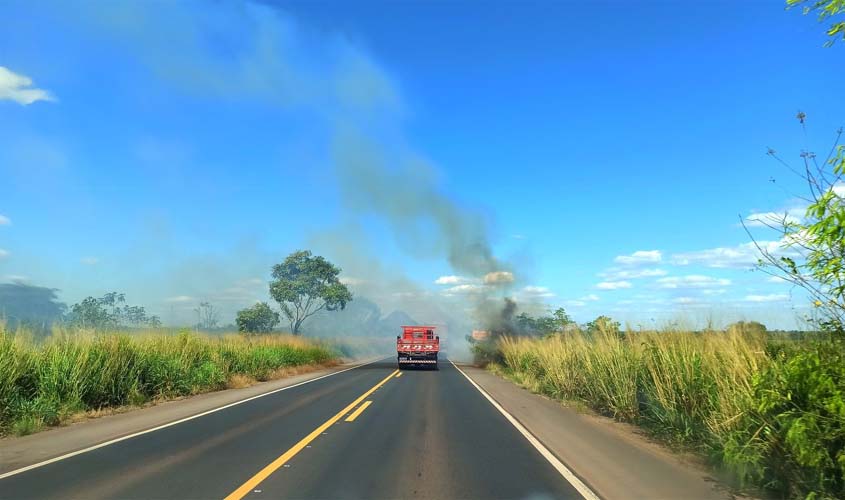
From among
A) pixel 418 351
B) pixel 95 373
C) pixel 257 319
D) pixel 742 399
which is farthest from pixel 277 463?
pixel 257 319

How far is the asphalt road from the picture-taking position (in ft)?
19.0

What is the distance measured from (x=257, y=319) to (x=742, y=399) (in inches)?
2150

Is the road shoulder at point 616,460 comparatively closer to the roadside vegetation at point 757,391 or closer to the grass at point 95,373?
the roadside vegetation at point 757,391

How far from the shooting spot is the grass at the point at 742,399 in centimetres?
516

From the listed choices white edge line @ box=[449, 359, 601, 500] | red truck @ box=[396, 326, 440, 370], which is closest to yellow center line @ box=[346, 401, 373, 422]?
white edge line @ box=[449, 359, 601, 500]

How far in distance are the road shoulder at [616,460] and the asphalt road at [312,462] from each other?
488 mm

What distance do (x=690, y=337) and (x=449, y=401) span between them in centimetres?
749

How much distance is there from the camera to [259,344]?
2938 cm

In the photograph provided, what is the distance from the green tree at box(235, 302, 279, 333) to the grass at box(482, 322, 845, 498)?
158 ft

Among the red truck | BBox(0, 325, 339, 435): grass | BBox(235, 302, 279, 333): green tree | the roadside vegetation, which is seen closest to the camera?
the roadside vegetation

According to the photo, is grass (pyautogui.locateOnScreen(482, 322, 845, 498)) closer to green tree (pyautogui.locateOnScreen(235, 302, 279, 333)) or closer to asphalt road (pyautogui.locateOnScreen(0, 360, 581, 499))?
asphalt road (pyautogui.locateOnScreen(0, 360, 581, 499))

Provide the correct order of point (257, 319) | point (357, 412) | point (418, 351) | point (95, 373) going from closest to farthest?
point (357, 412)
point (95, 373)
point (418, 351)
point (257, 319)

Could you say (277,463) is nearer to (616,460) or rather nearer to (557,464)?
(557,464)

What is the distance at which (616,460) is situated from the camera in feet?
24.8
